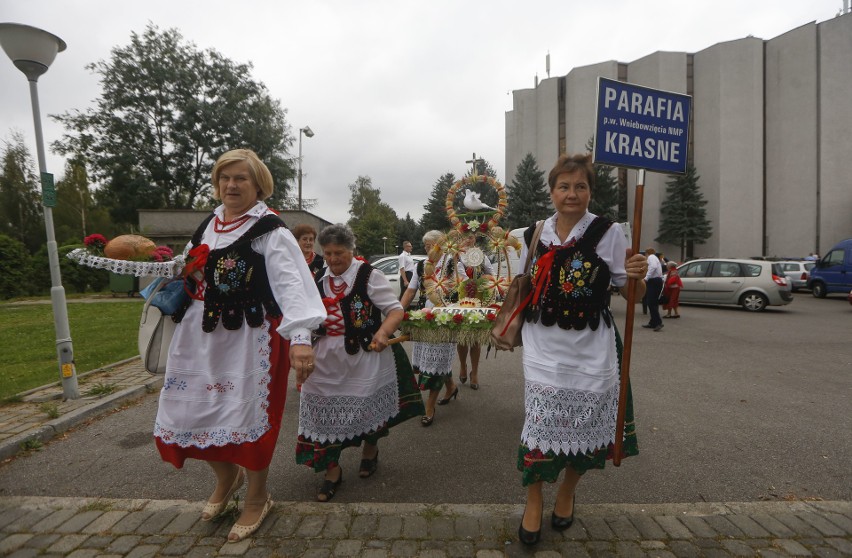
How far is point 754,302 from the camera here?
13695 millimetres

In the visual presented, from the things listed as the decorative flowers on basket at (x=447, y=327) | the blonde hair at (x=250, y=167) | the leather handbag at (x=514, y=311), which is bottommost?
the decorative flowers on basket at (x=447, y=327)

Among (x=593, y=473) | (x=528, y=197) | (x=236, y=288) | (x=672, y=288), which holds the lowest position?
(x=593, y=473)

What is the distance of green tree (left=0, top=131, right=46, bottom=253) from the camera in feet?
111

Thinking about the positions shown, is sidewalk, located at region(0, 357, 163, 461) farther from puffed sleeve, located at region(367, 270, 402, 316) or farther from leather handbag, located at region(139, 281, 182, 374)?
puffed sleeve, located at region(367, 270, 402, 316)

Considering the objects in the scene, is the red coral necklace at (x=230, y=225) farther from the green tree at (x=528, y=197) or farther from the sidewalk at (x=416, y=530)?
the green tree at (x=528, y=197)

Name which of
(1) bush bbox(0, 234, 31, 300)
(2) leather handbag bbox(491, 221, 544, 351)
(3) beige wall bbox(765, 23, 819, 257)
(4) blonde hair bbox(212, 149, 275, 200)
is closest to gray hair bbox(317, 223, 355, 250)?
(4) blonde hair bbox(212, 149, 275, 200)

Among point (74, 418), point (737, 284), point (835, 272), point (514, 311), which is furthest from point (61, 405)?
point (835, 272)

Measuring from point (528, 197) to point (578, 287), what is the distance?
32.8m

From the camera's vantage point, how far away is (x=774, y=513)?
9.37 ft

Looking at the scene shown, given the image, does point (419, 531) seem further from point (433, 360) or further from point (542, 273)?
point (433, 360)

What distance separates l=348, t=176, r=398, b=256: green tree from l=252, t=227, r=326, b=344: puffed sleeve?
1838 inches

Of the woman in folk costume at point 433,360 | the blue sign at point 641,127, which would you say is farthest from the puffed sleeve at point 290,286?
the woman in folk costume at point 433,360

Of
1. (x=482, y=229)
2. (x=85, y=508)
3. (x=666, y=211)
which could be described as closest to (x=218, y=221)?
(x=85, y=508)

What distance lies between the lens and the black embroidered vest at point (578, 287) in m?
2.55
